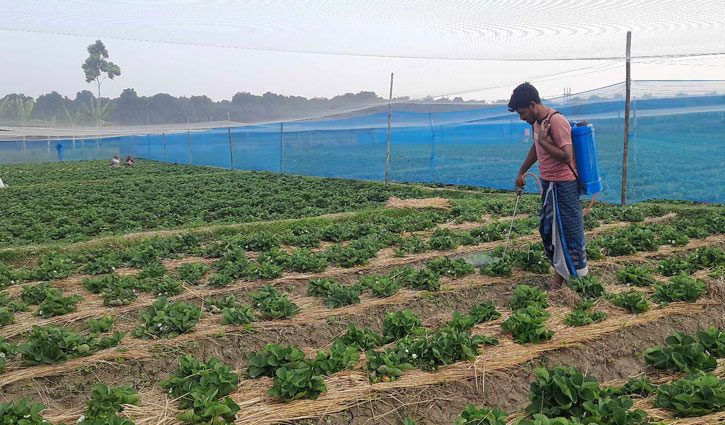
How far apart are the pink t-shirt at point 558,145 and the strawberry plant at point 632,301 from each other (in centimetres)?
121

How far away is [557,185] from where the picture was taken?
580 cm

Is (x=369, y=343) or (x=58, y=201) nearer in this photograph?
(x=369, y=343)

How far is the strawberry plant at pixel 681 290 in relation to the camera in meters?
5.32

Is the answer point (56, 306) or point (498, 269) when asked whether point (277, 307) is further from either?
point (498, 269)

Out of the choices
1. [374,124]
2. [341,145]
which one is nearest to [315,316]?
[374,124]

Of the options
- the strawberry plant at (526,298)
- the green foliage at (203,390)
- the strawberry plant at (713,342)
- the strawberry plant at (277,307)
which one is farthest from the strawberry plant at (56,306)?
the strawberry plant at (713,342)

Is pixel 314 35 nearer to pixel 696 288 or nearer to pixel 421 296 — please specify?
pixel 421 296

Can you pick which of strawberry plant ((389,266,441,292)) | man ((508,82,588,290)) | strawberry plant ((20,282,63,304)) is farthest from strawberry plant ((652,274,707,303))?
strawberry plant ((20,282,63,304))

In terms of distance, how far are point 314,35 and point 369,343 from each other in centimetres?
743

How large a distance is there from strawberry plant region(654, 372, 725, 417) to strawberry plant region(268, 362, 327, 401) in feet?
6.94

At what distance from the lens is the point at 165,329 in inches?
199

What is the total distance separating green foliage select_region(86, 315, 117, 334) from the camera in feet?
17.0

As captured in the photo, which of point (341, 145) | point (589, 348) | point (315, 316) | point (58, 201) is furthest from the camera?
point (341, 145)

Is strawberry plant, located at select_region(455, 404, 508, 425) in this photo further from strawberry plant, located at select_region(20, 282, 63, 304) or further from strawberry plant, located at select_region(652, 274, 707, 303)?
strawberry plant, located at select_region(20, 282, 63, 304)
